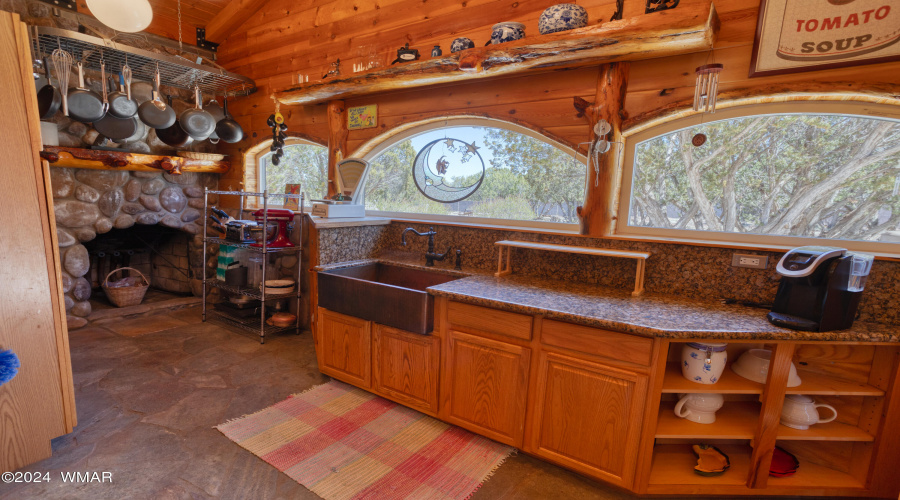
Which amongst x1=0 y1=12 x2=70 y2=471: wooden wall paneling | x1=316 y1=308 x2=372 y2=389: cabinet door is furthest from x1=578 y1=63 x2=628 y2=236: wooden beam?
x1=0 y1=12 x2=70 y2=471: wooden wall paneling

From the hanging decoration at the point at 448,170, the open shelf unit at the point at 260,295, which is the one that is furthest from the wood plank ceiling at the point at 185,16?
the hanging decoration at the point at 448,170

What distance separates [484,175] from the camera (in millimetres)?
2814

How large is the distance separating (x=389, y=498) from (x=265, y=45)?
4.03 meters

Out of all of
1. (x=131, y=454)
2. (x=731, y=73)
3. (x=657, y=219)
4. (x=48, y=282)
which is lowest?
(x=131, y=454)

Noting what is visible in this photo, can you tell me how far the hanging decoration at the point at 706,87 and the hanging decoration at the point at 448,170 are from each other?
4.34ft

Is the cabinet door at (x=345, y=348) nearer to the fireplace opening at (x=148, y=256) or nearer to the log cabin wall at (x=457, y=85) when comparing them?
the log cabin wall at (x=457, y=85)

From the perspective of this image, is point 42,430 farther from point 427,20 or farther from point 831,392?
point 831,392

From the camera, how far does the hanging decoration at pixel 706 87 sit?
5.82 ft

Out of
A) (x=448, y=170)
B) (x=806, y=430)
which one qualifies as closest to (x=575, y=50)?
(x=448, y=170)

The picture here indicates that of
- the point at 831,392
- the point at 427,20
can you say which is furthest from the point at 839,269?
the point at 427,20

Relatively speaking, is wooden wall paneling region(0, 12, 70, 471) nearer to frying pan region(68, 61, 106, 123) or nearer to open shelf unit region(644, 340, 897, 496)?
frying pan region(68, 61, 106, 123)

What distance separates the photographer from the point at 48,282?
1804mm

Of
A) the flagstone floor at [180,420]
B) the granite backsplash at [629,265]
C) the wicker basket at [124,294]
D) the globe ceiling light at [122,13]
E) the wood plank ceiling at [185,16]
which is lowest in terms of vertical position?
the flagstone floor at [180,420]

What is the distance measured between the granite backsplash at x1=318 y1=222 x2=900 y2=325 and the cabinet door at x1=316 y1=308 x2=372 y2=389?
0.46 meters
